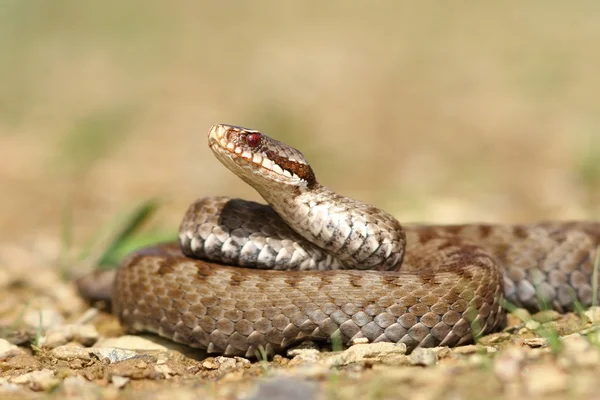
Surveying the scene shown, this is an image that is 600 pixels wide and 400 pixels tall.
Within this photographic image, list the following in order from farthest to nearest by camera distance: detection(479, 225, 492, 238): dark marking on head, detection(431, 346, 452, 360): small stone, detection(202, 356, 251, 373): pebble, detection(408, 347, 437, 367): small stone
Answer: detection(479, 225, 492, 238): dark marking on head → detection(202, 356, 251, 373): pebble → detection(431, 346, 452, 360): small stone → detection(408, 347, 437, 367): small stone

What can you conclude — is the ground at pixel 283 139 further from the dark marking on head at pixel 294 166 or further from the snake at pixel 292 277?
the dark marking on head at pixel 294 166

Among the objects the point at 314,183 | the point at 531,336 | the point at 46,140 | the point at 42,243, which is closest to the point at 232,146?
the point at 314,183

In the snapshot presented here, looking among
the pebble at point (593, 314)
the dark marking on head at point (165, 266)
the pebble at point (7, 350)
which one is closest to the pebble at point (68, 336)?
the pebble at point (7, 350)

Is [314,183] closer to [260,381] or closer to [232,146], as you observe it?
[232,146]

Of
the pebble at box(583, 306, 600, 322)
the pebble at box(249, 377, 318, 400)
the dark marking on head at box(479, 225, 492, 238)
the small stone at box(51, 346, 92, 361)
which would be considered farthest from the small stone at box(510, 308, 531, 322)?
the small stone at box(51, 346, 92, 361)

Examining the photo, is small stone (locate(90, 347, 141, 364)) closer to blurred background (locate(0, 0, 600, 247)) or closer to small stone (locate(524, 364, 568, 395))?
small stone (locate(524, 364, 568, 395))
